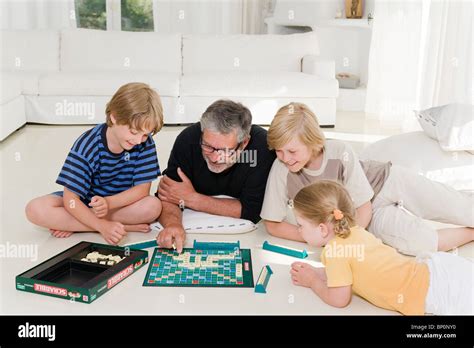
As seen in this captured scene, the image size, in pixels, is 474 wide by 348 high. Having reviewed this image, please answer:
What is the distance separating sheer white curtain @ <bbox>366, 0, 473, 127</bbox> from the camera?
14.2 ft

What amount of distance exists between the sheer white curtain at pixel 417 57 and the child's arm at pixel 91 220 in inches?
116

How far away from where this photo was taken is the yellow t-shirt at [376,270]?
1.76m

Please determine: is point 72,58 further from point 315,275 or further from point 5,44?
point 315,275

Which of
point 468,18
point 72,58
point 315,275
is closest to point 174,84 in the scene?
point 72,58

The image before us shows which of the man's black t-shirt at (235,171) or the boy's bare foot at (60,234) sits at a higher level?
the man's black t-shirt at (235,171)

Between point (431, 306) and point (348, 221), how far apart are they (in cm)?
35

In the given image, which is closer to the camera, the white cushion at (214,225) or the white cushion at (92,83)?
the white cushion at (214,225)

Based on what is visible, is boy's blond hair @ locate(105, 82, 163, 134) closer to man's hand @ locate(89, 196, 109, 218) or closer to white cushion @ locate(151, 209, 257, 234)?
man's hand @ locate(89, 196, 109, 218)

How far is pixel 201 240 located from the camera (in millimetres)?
2441

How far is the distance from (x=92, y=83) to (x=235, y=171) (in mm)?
2884

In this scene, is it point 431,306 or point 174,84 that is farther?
point 174,84

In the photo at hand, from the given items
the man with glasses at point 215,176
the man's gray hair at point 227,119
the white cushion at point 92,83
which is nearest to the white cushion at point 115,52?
the white cushion at point 92,83

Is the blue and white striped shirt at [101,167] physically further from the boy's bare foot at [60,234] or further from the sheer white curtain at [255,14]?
the sheer white curtain at [255,14]

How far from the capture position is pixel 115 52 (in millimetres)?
5367
